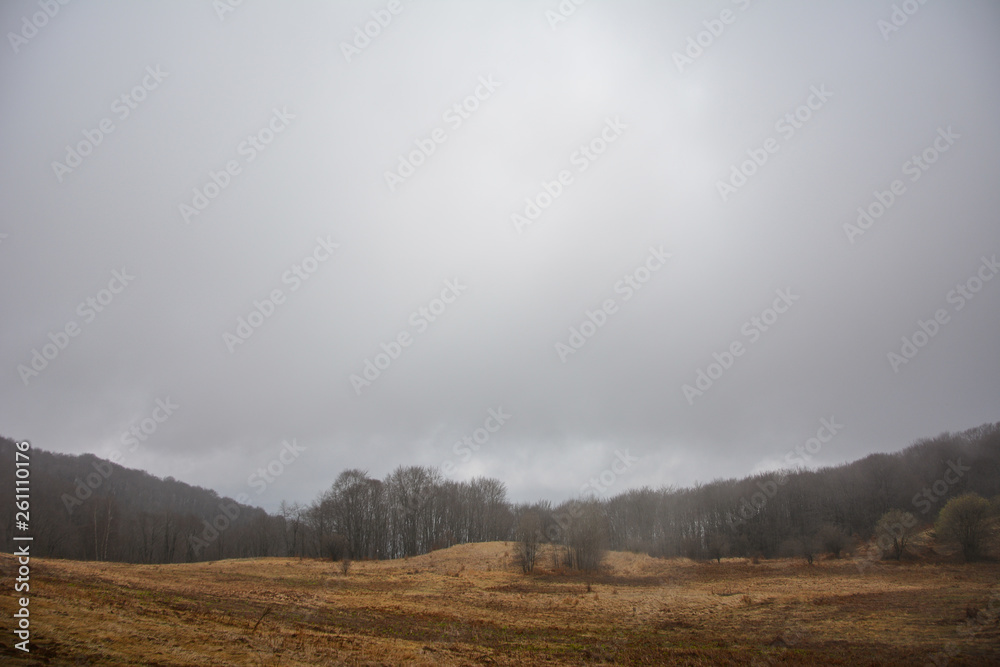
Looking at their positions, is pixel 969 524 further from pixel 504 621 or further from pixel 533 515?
pixel 504 621

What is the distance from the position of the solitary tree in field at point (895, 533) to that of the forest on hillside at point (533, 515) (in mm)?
9456

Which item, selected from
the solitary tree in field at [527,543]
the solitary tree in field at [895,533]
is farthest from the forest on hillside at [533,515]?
the solitary tree in field at [895,533]

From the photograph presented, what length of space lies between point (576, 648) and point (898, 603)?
2062 centimetres

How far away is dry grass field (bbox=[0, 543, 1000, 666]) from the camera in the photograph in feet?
50.1

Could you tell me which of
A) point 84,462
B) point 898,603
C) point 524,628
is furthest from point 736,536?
point 84,462

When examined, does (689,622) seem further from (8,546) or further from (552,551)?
(8,546)

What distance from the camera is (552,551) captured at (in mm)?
62094

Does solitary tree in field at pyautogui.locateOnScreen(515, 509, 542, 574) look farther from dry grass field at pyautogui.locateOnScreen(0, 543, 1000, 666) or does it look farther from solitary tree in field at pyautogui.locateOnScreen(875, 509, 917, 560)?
solitary tree in field at pyautogui.locateOnScreen(875, 509, 917, 560)

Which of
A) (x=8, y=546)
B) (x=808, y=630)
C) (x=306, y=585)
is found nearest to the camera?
(x=808, y=630)

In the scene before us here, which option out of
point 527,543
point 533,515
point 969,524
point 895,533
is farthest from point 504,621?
point 895,533

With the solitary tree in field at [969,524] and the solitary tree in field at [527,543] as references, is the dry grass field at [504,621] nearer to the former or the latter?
the solitary tree in field at [969,524]

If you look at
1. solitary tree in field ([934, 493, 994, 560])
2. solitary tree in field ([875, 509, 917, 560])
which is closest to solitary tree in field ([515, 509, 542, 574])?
solitary tree in field ([875, 509, 917, 560])

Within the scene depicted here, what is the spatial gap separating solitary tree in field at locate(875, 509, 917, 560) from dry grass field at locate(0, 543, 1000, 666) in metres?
9.53

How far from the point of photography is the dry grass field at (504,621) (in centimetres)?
1527
